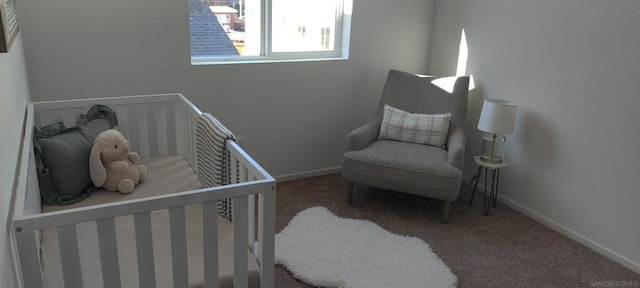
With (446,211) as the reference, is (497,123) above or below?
above

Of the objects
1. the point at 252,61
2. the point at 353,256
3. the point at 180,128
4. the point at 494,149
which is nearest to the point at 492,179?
the point at 494,149

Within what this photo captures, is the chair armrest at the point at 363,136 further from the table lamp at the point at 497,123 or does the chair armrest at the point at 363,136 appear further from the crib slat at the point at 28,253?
the crib slat at the point at 28,253

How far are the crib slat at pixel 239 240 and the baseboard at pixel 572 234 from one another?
216cm

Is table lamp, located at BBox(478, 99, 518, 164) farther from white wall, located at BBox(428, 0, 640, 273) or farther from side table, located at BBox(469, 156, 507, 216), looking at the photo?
white wall, located at BBox(428, 0, 640, 273)

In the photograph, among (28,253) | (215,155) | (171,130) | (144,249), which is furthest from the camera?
(171,130)

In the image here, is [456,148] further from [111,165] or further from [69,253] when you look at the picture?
[69,253]

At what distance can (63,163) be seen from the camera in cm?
201

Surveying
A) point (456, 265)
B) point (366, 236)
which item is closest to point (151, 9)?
point (366, 236)

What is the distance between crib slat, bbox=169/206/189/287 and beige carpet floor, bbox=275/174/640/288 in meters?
0.97

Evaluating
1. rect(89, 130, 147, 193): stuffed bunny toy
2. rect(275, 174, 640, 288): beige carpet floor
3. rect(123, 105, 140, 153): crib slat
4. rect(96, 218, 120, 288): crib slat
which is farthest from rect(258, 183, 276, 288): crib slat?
rect(123, 105, 140, 153): crib slat

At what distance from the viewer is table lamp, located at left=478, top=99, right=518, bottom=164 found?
299 cm

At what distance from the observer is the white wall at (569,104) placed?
8.33 ft

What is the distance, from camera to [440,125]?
3309 millimetres

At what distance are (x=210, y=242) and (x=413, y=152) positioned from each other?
1.93m
